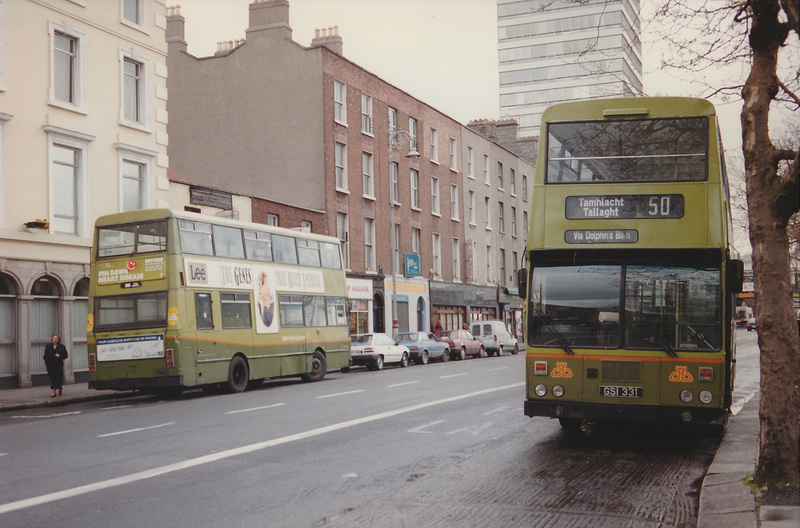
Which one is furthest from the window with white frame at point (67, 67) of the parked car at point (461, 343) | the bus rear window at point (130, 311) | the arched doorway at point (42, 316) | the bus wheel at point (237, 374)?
the parked car at point (461, 343)

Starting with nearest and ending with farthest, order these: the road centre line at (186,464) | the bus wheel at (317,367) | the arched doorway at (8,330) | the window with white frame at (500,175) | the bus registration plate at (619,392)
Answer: the road centre line at (186,464) < the bus registration plate at (619,392) < the arched doorway at (8,330) < the bus wheel at (317,367) < the window with white frame at (500,175)

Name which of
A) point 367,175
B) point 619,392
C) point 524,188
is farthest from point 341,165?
point 619,392

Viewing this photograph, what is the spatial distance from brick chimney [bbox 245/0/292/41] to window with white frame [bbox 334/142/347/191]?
18.7ft

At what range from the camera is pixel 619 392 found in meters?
10.3

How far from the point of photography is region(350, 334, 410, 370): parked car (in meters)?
31.6

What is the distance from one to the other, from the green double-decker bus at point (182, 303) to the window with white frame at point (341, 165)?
16975 millimetres

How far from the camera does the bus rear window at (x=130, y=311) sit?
1947cm

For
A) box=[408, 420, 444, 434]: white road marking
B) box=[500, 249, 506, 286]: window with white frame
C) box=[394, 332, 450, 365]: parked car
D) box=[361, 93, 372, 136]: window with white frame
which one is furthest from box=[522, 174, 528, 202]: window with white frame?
box=[408, 420, 444, 434]: white road marking

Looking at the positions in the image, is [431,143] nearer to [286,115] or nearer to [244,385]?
[286,115]

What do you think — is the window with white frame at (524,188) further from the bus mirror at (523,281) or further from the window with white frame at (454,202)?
the bus mirror at (523,281)

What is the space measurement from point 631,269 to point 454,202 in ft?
140

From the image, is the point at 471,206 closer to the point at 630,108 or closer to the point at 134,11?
the point at 134,11

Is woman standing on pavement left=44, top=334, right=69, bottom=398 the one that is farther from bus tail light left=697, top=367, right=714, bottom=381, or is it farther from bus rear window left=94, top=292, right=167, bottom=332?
bus tail light left=697, top=367, right=714, bottom=381

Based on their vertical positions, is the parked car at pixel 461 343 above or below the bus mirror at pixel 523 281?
below
